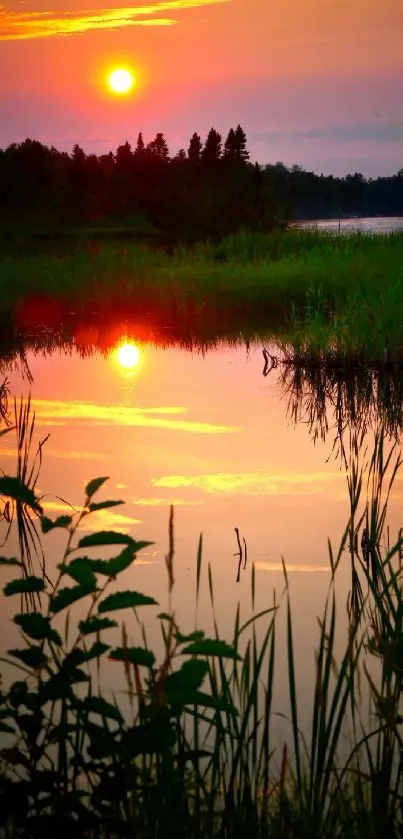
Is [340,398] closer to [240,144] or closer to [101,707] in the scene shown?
[101,707]

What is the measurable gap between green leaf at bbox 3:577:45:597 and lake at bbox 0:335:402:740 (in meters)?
1.30

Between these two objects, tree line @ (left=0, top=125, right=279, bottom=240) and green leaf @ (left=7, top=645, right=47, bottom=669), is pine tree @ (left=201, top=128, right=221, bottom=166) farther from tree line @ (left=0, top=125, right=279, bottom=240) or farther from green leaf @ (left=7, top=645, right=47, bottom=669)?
green leaf @ (left=7, top=645, right=47, bottom=669)

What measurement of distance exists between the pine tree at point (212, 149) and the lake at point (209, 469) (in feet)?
110

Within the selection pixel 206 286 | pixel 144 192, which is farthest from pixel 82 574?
pixel 144 192

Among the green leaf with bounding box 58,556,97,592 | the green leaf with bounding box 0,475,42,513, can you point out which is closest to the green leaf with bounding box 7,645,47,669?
the green leaf with bounding box 58,556,97,592

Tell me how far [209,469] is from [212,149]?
3973 cm

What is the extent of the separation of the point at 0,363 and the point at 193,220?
2745 cm

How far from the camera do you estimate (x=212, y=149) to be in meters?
44.1

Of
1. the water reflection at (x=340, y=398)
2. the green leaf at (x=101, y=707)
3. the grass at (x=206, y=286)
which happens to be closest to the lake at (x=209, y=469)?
the water reflection at (x=340, y=398)

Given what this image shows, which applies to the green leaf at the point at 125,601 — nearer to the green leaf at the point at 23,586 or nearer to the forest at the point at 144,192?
the green leaf at the point at 23,586

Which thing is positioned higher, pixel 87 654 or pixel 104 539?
pixel 104 539

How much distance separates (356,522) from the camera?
15.4 ft

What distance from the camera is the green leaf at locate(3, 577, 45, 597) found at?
1788mm

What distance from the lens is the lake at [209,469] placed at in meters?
3.89
